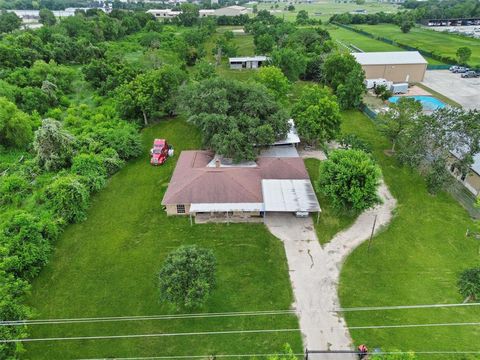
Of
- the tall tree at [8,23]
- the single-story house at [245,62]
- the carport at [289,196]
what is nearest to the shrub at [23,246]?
the carport at [289,196]

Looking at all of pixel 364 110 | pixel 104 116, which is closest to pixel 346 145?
pixel 364 110

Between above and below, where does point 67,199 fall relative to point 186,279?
below

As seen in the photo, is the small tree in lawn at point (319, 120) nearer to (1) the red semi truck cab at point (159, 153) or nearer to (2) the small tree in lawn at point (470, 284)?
(1) the red semi truck cab at point (159, 153)

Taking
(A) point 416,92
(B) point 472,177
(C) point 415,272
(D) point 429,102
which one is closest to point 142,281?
(C) point 415,272

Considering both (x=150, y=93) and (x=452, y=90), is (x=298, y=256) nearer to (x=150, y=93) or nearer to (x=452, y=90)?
(x=150, y=93)

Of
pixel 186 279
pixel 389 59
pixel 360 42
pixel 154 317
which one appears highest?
pixel 389 59

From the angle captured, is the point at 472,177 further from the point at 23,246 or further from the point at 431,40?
the point at 431,40
